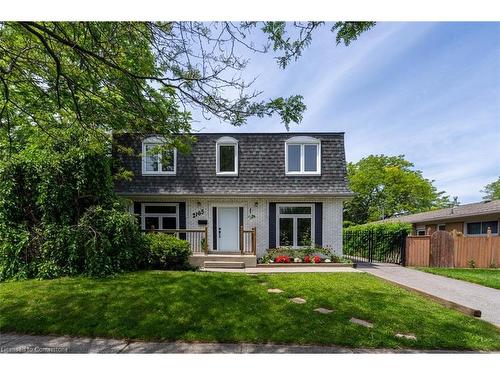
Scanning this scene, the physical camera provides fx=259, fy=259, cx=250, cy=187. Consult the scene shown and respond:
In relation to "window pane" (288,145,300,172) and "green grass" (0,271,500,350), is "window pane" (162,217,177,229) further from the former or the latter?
"window pane" (288,145,300,172)

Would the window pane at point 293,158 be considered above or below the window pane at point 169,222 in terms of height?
above

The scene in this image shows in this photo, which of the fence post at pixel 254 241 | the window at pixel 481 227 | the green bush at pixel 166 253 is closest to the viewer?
the green bush at pixel 166 253

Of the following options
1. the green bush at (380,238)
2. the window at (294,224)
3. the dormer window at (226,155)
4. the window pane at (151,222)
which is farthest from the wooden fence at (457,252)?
the window pane at (151,222)

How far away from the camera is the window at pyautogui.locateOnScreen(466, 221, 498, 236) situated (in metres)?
14.0

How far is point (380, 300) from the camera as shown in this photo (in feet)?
18.1

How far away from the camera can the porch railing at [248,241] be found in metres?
10.4

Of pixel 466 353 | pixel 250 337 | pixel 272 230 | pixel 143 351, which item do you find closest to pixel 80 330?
pixel 143 351

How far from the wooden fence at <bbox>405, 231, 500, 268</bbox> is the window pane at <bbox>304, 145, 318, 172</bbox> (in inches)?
228

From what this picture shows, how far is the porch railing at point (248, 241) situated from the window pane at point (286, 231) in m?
1.37

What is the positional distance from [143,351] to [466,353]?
4282 mm

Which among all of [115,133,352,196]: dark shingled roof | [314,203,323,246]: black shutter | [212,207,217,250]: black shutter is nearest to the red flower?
[314,203,323,246]: black shutter

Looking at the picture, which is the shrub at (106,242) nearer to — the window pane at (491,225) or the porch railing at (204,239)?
the porch railing at (204,239)

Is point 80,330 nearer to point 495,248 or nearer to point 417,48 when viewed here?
point 417,48

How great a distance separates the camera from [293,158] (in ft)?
39.3
